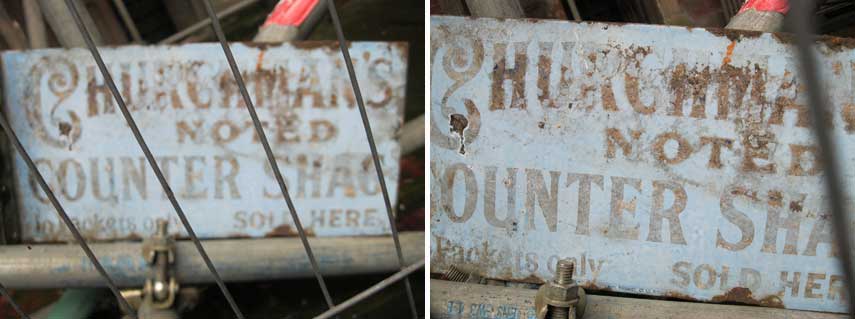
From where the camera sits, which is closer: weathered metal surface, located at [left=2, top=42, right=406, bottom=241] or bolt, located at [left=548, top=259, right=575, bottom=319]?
bolt, located at [left=548, top=259, right=575, bottom=319]

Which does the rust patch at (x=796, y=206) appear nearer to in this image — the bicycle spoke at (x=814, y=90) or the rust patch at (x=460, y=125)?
the rust patch at (x=460, y=125)

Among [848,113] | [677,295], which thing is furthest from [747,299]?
[848,113]

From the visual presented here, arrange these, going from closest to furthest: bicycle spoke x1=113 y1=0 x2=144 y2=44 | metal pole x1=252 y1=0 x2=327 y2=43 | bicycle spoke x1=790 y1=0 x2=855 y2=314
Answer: bicycle spoke x1=790 y1=0 x2=855 y2=314, metal pole x1=252 y1=0 x2=327 y2=43, bicycle spoke x1=113 y1=0 x2=144 y2=44

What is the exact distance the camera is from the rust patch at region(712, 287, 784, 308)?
1597 mm

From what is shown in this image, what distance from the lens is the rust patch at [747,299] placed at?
5.24 feet

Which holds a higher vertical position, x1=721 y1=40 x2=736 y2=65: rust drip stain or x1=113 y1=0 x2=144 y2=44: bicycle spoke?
x1=113 y1=0 x2=144 y2=44: bicycle spoke

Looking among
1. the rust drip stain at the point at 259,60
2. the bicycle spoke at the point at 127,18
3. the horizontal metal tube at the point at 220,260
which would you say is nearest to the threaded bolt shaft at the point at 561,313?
the horizontal metal tube at the point at 220,260

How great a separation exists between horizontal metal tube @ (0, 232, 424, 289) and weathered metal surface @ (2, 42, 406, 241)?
0.26ft

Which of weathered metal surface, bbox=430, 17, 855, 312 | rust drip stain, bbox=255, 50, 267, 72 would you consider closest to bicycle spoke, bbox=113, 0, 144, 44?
rust drip stain, bbox=255, 50, 267, 72

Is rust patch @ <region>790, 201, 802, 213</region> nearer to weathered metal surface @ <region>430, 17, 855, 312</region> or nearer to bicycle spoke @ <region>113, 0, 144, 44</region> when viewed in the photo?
weathered metal surface @ <region>430, 17, 855, 312</region>

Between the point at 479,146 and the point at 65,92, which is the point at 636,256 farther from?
the point at 65,92

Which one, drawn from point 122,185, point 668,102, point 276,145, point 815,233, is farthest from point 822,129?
point 122,185

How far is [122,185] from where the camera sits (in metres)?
1.97

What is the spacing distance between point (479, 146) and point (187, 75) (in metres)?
0.81
